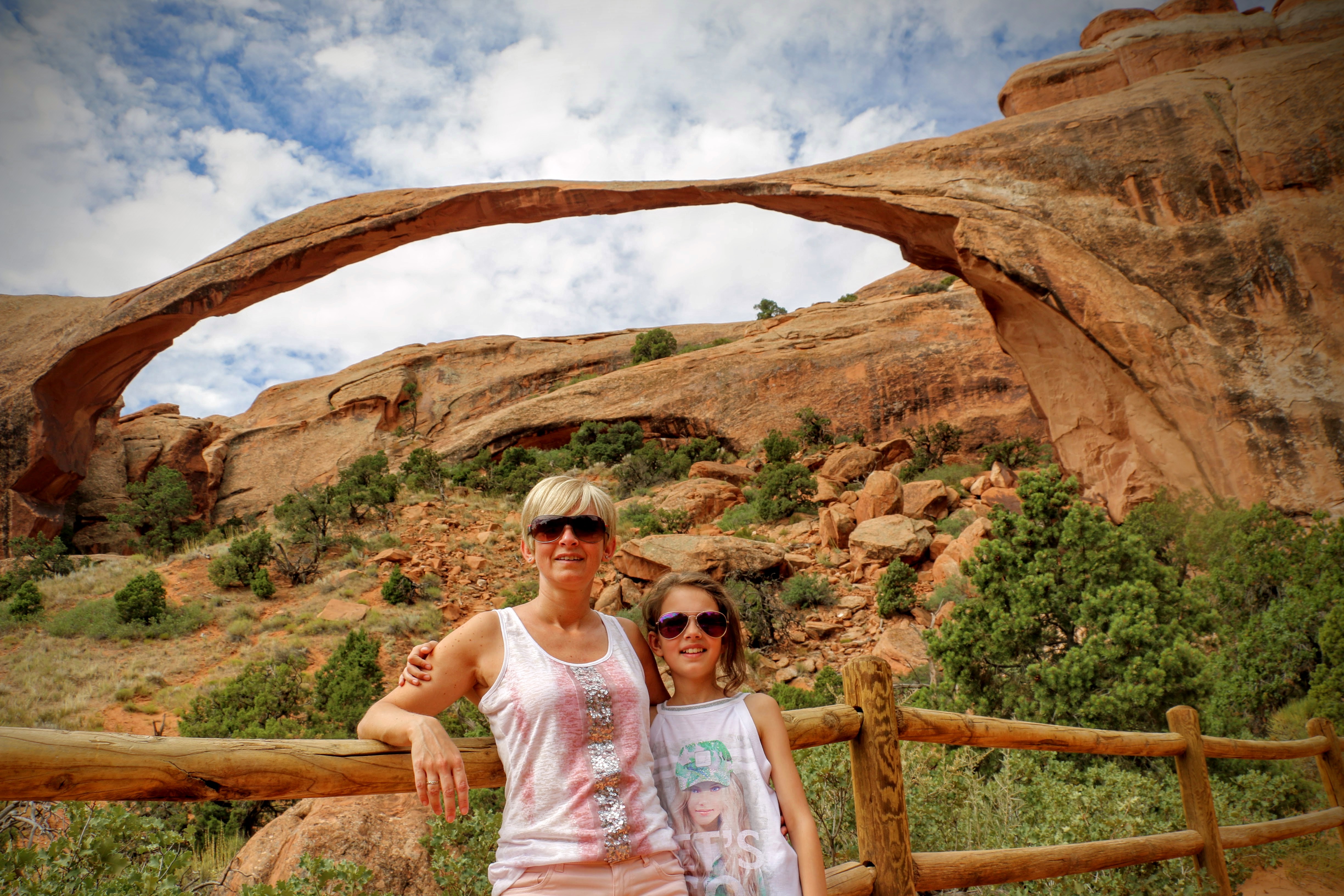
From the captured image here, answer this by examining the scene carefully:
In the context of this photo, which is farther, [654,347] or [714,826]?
[654,347]

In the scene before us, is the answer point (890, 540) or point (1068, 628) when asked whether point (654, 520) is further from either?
point (1068, 628)

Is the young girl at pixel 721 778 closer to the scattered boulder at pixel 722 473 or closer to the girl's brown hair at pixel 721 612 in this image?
the girl's brown hair at pixel 721 612

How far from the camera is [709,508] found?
14773mm

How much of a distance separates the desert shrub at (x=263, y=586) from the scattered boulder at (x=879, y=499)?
982 cm

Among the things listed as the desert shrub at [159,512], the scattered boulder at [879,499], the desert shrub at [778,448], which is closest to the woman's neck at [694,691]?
the scattered boulder at [879,499]

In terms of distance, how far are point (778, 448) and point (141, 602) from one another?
40.1ft

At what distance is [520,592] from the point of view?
11.3m

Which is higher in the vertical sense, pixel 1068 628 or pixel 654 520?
pixel 654 520

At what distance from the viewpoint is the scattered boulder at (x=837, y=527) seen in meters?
11.8

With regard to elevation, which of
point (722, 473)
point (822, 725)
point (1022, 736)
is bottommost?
point (1022, 736)

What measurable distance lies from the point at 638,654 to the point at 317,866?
53.5 inches

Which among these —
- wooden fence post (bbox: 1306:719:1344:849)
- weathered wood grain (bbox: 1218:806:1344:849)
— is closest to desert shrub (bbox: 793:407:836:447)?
wooden fence post (bbox: 1306:719:1344:849)

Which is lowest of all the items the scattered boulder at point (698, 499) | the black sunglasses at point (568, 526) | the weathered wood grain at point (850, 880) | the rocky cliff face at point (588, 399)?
the weathered wood grain at point (850, 880)

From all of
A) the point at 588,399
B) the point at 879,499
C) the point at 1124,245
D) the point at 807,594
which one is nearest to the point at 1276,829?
the point at 807,594
